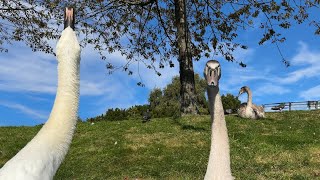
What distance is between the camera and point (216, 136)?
7.15 metres

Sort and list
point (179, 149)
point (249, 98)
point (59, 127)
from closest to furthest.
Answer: point (59, 127) < point (179, 149) < point (249, 98)

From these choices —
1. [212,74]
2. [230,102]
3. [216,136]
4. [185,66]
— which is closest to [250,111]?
[185,66]

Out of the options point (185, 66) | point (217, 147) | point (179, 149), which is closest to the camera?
point (217, 147)

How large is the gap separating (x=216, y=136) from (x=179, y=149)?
372 inches

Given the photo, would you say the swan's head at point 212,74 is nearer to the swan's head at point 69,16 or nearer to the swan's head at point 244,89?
the swan's head at point 69,16

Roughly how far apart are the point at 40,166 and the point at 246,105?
807 inches

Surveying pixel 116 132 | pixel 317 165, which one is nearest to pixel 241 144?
pixel 317 165

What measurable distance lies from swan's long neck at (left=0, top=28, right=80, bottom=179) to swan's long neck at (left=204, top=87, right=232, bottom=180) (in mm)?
2910

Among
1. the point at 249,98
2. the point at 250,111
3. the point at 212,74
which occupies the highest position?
the point at 249,98

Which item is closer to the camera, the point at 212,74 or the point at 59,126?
the point at 59,126

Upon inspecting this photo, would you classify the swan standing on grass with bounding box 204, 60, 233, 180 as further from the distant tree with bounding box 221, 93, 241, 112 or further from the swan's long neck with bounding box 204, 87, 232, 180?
the distant tree with bounding box 221, 93, 241, 112

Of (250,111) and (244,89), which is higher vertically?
(244,89)

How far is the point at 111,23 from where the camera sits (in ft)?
88.9

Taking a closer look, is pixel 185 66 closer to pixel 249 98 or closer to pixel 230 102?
pixel 249 98
